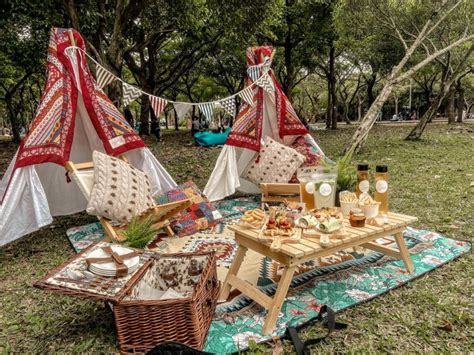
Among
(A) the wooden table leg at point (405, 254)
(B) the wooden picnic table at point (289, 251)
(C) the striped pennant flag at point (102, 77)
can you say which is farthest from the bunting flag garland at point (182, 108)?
(A) the wooden table leg at point (405, 254)

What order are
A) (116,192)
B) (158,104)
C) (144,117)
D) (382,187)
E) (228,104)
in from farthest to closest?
(144,117), (228,104), (158,104), (116,192), (382,187)

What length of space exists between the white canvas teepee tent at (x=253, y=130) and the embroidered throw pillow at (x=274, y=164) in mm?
172

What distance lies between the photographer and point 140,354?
6.73 feet

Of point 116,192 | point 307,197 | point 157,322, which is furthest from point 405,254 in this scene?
point 116,192

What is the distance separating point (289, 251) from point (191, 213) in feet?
7.89

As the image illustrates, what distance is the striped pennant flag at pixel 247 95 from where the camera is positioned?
5.30 metres

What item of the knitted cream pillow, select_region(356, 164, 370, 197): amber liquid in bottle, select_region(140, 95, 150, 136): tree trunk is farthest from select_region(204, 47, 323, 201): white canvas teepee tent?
select_region(140, 95, 150, 136): tree trunk

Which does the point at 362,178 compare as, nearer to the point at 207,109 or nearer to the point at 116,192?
the point at 116,192

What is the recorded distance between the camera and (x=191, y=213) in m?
4.46

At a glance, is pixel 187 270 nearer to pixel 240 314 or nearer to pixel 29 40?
pixel 240 314

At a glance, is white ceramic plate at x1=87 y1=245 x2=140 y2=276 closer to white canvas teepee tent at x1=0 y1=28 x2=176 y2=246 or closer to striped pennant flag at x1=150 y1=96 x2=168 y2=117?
white canvas teepee tent at x1=0 y1=28 x2=176 y2=246

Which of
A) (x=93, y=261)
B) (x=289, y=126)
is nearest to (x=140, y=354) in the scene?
(x=93, y=261)

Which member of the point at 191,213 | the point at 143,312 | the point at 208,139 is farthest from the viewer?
the point at 208,139

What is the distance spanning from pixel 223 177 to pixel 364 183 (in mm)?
2598
